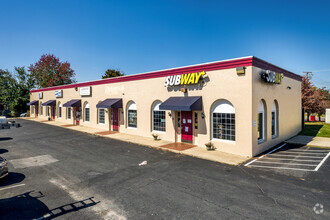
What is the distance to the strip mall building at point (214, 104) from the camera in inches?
454

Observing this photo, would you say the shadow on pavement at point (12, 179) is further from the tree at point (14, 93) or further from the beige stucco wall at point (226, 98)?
the tree at point (14, 93)

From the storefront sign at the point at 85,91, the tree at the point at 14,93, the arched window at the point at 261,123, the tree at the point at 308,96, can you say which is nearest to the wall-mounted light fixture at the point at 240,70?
the arched window at the point at 261,123

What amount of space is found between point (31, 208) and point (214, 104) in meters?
10.6

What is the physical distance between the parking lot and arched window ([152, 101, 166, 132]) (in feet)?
24.8

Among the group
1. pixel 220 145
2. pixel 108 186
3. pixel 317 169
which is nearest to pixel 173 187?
pixel 108 186

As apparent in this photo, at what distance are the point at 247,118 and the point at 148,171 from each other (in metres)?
6.36

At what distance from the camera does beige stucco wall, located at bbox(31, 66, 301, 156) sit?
11367 mm

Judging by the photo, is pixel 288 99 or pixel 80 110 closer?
pixel 288 99

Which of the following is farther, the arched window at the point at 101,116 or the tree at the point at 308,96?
the tree at the point at 308,96

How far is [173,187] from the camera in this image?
7.41m

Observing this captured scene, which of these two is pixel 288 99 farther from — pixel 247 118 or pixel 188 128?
pixel 188 128

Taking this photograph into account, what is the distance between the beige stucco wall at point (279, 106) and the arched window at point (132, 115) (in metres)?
10.7

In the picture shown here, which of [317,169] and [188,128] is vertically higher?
[188,128]

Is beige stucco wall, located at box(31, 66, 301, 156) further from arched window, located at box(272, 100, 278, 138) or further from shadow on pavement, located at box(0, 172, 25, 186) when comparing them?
shadow on pavement, located at box(0, 172, 25, 186)
